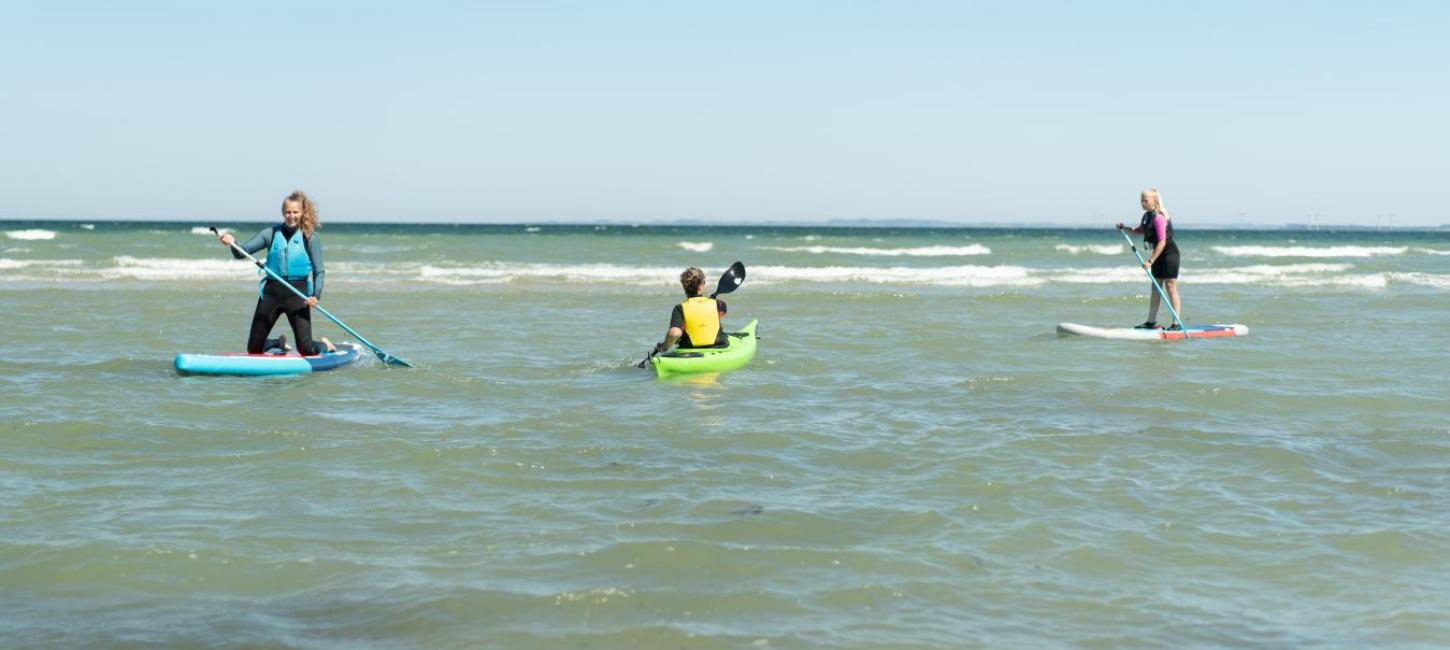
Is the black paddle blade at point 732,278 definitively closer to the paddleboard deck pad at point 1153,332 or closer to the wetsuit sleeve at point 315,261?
the wetsuit sleeve at point 315,261

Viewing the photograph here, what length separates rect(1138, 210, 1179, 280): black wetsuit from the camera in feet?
46.0

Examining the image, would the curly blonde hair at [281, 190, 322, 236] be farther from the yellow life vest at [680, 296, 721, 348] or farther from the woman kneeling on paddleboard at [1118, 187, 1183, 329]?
the woman kneeling on paddleboard at [1118, 187, 1183, 329]

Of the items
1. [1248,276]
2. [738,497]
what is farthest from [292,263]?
[1248,276]

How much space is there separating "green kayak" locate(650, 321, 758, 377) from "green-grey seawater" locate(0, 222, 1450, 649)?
233 mm

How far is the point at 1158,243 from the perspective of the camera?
46.0ft

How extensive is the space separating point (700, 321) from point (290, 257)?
136 inches

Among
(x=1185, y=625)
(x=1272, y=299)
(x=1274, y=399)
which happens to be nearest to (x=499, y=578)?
(x=1185, y=625)

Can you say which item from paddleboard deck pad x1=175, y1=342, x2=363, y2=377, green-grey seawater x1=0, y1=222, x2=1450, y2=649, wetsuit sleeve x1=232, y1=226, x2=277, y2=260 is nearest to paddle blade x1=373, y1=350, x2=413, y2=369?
green-grey seawater x1=0, y1=222, x2=1450, y2=649

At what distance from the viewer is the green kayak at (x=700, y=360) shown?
1019cm

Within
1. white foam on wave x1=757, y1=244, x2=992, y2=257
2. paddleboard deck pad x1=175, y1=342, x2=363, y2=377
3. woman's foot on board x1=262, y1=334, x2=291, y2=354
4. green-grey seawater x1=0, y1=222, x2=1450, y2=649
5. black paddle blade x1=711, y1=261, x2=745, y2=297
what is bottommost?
green-grey seawater x1=0, y1=222, x2=1450, y2=649

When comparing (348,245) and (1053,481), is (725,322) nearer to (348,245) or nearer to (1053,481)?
(1053,481)

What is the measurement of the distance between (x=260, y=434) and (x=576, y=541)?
3.28 metres

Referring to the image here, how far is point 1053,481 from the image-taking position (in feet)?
21.1

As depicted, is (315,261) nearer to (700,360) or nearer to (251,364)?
(251,364)
